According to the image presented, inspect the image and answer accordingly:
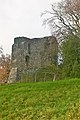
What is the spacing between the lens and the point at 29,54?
135 ft

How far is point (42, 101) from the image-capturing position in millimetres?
16484

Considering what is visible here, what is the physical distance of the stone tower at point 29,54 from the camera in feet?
129

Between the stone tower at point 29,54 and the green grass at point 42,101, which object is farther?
the stone tower at point 29,54

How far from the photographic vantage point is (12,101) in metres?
17.4

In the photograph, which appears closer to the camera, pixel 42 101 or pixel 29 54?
pixel 42 101

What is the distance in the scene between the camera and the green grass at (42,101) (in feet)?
47.0

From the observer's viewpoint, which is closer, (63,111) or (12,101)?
(63,111)

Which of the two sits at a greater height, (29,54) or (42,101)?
(29,54)

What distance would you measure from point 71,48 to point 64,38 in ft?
11.7

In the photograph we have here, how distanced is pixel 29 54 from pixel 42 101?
81.3 ft

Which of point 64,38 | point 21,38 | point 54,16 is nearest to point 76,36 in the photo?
point 64,38

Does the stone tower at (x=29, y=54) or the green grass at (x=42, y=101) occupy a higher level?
the stone tower at (x=29, y=54)

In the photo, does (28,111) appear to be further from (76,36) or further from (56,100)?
(76,36)

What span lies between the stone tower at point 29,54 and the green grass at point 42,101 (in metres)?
18.7
